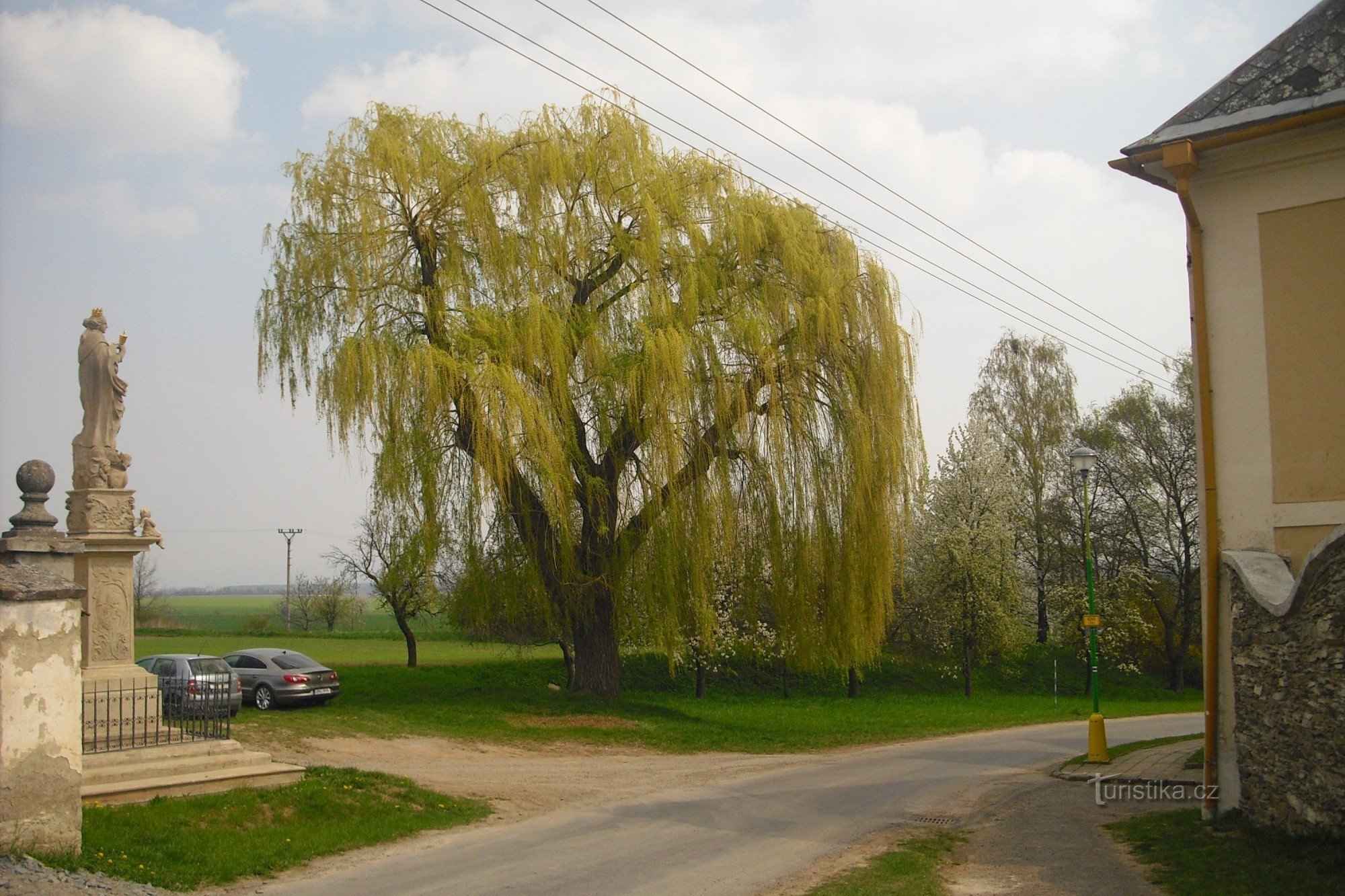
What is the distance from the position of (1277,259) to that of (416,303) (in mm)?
14577

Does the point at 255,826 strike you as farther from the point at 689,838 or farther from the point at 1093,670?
the point at 1093,670

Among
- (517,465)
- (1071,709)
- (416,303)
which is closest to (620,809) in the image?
(517,465)

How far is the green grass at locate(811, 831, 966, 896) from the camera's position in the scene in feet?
26.2

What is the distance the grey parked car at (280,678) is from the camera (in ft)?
68.0

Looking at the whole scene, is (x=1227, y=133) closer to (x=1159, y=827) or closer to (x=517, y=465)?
(x=1159, y=827)

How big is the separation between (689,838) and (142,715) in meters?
6.94

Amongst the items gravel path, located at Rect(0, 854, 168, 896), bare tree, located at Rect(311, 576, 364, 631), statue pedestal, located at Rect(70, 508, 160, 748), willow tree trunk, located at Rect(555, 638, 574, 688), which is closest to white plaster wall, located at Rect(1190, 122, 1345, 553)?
gravel path, located at Rect(0, 854, 168, 896)

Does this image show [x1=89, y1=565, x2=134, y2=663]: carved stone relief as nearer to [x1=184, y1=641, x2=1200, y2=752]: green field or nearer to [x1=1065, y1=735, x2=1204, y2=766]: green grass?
[x1=184, y1=641, x2=1200, y2=752]: green field

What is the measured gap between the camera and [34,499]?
9.86 meters

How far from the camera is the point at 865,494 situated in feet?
63.8

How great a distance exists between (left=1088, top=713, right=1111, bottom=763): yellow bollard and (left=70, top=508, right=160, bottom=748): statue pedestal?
43.4ft

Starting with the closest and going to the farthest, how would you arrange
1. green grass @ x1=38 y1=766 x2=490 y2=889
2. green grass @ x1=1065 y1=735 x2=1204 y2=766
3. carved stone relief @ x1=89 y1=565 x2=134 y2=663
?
1. green grass @ x1=38 y1=766 x2=490 y2=889
2. carved stone relief @ x1=89 y1=565 x2=134 y2=663
3. green grass @ x1=1065 y1=735 x2=1204 y2=766

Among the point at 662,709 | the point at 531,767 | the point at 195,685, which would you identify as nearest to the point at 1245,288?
the point at 531,767

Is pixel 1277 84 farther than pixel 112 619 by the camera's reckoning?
No
